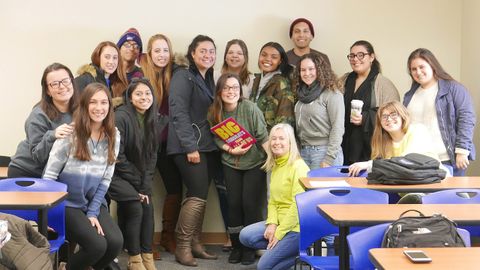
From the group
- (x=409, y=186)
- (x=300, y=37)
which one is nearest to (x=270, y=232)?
(x=409, y=186)

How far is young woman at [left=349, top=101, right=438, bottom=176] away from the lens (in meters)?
4.06

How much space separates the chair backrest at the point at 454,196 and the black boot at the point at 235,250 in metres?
1.93

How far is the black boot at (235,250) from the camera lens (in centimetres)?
482

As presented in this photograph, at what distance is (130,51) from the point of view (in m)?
4.98

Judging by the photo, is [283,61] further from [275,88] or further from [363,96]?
[363,96]

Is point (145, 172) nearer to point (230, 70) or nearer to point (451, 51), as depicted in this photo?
point (230, 70)

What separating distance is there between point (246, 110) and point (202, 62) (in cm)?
54

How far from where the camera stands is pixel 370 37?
5.45 metres

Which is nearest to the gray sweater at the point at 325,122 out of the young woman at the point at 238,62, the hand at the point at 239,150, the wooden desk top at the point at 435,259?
the hand at the point at 239,150

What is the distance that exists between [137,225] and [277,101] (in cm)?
154

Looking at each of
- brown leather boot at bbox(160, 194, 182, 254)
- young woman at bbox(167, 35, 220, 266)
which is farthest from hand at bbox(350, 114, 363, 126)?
brown leather boot at bbox(160, 194, 182, 254)

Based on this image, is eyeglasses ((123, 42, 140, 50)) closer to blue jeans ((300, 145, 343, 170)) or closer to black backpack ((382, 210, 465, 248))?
blue jeans ((300, 145, 343, 170))

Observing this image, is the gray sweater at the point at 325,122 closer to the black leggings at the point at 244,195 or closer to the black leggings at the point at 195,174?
the black leggings at the point at 244,195

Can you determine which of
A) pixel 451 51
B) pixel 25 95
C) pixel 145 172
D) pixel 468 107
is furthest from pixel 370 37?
pixel 25 95
